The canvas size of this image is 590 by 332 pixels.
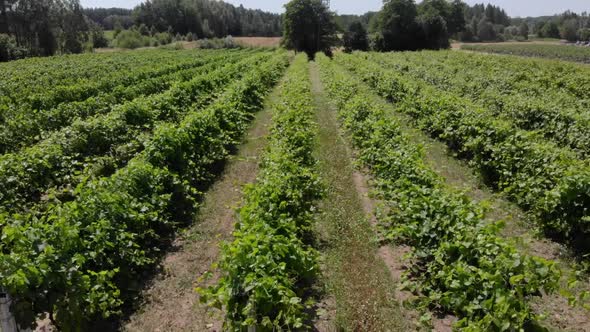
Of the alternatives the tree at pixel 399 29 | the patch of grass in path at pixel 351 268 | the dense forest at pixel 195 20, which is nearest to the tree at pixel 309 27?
the tree at pixel 399 29

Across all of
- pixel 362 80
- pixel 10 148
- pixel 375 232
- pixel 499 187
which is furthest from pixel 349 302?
pixel 362 80

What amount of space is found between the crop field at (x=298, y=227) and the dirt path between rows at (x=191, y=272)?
0.10 feet

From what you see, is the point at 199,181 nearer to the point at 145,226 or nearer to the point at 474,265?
the point at 145,226

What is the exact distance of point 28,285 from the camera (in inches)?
184

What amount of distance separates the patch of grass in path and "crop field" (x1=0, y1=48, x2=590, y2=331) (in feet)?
0.10

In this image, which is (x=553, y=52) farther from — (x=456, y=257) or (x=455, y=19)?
(x=456, y=257)

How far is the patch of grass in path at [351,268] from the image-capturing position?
5.52m

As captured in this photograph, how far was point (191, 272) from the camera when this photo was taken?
22.0 ft

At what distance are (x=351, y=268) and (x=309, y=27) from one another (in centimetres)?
6249

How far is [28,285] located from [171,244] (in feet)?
9.54

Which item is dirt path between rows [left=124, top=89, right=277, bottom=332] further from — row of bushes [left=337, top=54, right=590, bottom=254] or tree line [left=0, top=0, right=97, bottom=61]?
tree line [left=0, top=0, right=97, bottom=61]

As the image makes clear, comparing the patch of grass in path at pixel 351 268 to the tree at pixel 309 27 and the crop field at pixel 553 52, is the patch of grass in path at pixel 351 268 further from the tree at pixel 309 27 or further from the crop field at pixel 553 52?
the tree at pixel 309 27

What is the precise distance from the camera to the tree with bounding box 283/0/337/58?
214 ft

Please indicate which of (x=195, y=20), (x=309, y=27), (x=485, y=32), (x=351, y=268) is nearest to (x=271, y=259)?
(x=351, y=268)
